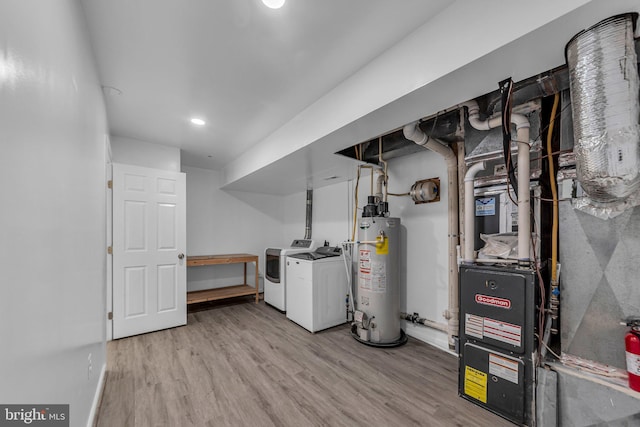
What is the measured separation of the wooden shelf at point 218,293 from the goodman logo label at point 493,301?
12.1 feet

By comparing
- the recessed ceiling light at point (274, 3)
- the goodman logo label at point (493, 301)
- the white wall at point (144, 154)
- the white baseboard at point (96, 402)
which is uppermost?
the recessed ceiling light at point (274, 3)

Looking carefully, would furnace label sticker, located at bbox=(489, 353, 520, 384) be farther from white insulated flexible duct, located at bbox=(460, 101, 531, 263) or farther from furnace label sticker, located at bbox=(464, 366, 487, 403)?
white insulated flexible duct, located at bbox=(460, 101, 531, 263)

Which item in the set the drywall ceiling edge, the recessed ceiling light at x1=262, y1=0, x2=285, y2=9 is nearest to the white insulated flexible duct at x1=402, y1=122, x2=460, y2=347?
the drywall ceiling edge

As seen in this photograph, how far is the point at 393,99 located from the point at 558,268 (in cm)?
150

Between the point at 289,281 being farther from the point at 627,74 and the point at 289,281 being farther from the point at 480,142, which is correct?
the point at 627,74

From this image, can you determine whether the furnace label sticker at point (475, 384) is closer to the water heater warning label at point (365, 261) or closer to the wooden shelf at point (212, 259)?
the water heater warning label at point (365, 261)

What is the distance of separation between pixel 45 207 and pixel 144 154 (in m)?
3.05

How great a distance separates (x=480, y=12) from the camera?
49.5 inches

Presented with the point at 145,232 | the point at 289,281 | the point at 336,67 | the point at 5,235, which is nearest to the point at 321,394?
the point at 289,281

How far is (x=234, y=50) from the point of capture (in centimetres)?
177

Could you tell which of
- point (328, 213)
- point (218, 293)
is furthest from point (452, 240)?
point (218, 293)

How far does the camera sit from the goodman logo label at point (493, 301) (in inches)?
66.6

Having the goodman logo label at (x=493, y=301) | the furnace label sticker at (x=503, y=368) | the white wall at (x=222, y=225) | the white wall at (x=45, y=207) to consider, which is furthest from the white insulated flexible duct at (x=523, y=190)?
the white wall at (x=222, y=225)

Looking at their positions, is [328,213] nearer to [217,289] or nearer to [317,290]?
[317,290]
